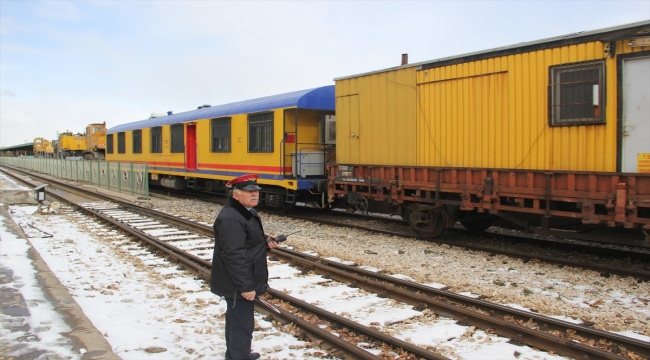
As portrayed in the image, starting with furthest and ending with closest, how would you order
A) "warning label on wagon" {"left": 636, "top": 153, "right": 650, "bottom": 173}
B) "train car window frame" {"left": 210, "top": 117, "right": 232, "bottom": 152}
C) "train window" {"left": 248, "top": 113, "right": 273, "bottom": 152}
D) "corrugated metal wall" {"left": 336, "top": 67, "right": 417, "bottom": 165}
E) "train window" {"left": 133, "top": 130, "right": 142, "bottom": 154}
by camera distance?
"train window" {"left": 133, "top": 130, "right": 142, "bottom": 154}, "train car window frame" {"left": 210, "top": 117, "right": 232, "bottom": 152}, "train window" {"left": 248, "top": 113, "right": 273, "bottom": 152}, "corrugated metal wall" {"left": 336, "top": 67, "right": 417, "bottom": 165}, "warning label on wagon" {"left": 636, "top": 153, "right": 650, "bottom": 173}

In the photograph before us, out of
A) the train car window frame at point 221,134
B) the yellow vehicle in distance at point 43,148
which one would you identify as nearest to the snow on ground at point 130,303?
the train car window frame at point 221,134

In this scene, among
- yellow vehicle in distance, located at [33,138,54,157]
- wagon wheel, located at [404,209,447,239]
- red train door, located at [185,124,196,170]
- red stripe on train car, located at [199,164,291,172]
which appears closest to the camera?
wagon wheel, located at [404,209,447,239]

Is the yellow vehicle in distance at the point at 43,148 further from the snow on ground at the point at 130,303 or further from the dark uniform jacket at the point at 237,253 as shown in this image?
the dark uniform jacket at the point at 237,253

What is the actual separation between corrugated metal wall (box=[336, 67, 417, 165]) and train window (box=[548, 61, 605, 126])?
279 cm

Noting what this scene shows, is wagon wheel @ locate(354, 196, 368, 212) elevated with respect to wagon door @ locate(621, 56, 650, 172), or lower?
lower

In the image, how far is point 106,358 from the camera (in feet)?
13.4

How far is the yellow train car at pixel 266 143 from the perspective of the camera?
12844mm

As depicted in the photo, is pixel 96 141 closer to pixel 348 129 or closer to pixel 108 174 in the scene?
pixel 108 174

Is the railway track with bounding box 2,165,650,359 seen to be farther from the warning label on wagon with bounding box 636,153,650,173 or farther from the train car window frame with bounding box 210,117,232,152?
the train car window frame with bounding box 210,117,232,152

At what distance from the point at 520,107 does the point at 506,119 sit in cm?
31

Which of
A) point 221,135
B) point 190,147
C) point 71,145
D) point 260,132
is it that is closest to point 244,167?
point 260,132

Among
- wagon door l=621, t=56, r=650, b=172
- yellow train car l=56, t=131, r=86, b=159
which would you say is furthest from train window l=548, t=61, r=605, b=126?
yellow train car l=56, t=131, r=86, b=159

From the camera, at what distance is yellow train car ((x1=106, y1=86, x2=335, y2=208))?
12844mm

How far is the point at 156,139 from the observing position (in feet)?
68.6
